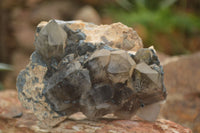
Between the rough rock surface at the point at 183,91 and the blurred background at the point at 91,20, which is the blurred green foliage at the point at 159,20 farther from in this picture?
the rough rock surface at the point at 183,91

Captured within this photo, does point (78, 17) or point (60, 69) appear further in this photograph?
point (78, 17)

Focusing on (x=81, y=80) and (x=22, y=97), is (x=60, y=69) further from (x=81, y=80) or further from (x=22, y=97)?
(x=22, y=97)

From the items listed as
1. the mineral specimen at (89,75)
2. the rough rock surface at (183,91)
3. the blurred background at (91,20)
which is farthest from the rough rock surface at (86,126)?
the blurred background at (91,20)

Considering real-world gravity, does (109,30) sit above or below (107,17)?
below

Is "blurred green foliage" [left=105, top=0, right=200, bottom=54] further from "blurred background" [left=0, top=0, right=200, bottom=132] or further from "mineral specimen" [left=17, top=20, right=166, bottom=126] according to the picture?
"mineral specimen" [left=17, top=20, right=166, bottom=126]

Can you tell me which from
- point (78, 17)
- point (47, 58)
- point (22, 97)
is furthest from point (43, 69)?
point (78, 17)

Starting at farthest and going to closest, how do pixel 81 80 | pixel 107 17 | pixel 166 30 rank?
pixel 107 17 < pixel 166 30 < pixel 81 80
